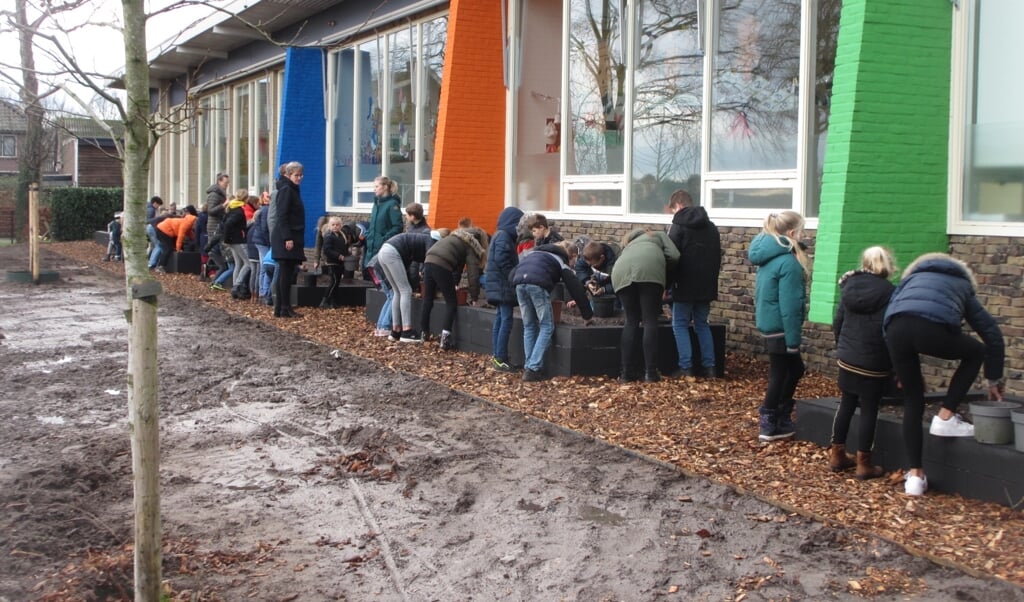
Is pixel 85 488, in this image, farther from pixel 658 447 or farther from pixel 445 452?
pixel 658 447

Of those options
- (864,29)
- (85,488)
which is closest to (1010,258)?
(864,29)

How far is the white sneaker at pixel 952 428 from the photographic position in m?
6.14

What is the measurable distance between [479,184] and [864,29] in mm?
7998

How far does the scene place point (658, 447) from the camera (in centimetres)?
741

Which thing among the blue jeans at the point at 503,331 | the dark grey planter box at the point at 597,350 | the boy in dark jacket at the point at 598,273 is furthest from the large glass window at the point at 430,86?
the dark grey planter box at the point at 597,350

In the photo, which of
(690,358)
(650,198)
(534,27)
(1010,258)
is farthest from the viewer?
(534,27)

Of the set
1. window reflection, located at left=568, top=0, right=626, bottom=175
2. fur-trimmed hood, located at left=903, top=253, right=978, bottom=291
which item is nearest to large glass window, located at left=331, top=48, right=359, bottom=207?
window reflection, located at left=568, top=0, right=626, bottom=175

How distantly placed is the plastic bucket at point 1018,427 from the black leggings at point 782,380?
6.08ft

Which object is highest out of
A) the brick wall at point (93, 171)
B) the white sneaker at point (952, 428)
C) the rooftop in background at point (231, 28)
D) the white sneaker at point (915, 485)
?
the rooftop in background at point (231, 28)

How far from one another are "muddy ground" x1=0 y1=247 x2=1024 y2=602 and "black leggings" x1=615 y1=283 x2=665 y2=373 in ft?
5.26

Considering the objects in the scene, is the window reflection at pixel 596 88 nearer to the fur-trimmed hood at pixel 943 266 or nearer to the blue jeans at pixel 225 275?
the blue jeans at pixel 225 275

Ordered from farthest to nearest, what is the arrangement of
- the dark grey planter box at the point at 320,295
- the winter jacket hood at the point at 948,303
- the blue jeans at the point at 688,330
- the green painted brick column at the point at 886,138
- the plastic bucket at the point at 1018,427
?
the dark grey planter box at the point at 320,295, the blue jeans at the point at 688,330, the green painted brick column at the point at 886,138, the winter jacket hood at the point at 948,303, the plastic bucket at the point at 1018,427

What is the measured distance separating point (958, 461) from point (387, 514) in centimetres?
332

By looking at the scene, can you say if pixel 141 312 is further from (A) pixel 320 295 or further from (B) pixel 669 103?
(A) pixel 320 295
